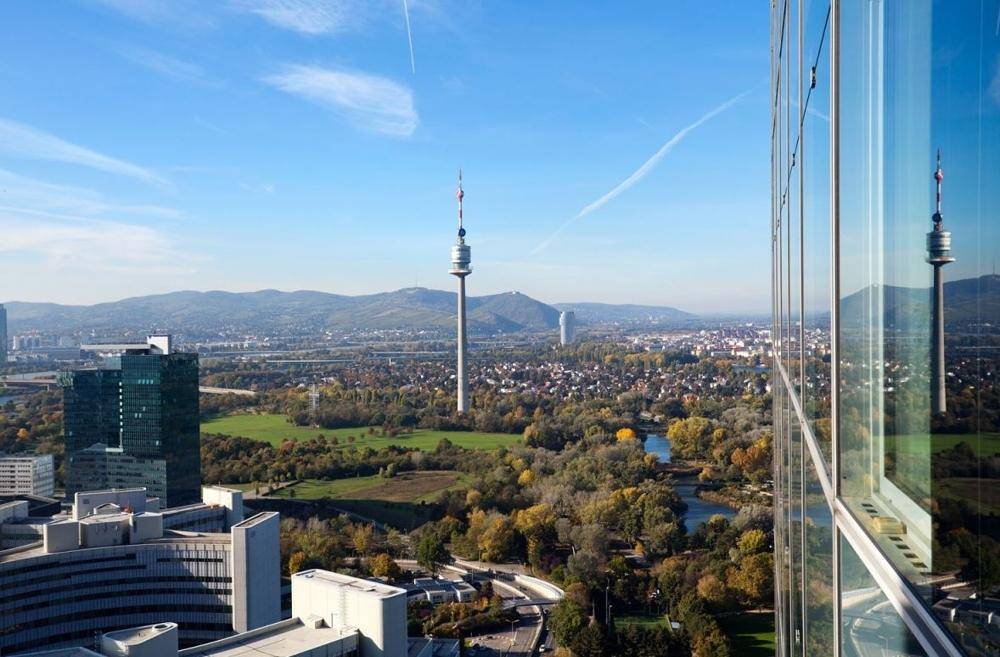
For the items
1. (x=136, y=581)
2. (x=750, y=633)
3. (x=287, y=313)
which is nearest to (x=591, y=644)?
(x=750, y=633)

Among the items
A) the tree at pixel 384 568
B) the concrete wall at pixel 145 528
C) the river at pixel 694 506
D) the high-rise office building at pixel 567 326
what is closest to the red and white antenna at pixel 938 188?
the concrete wall at pixel 145 528

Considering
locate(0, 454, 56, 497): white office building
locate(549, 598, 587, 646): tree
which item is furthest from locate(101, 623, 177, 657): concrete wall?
locate(0, 454, 56, 497): white office building

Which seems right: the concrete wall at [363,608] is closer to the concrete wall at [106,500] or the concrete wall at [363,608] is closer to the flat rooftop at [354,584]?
the flat rooftop at [354,584]

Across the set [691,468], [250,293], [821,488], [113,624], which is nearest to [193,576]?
[113,624]

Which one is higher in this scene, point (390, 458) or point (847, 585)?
point (847, 585)

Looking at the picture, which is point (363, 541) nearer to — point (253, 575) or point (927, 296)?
point (253, 575)

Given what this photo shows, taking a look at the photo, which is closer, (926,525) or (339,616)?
(926,525)

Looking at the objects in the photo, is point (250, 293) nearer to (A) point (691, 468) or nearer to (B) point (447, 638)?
(A) point (691, 468)
